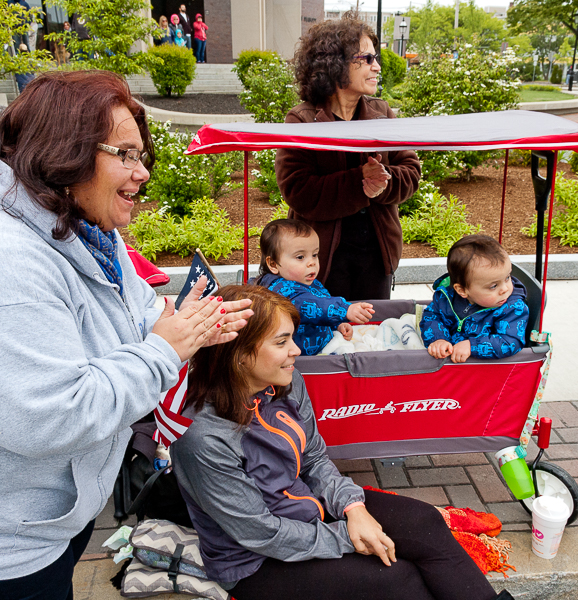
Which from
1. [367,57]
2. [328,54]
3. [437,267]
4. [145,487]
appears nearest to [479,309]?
[367,57]

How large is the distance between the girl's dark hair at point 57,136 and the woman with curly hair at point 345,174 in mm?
1670

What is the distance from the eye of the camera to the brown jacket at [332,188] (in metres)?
2.96

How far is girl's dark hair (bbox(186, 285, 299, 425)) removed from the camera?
1.95m

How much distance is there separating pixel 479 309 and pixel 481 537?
1.05 m

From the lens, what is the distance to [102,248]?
147cm

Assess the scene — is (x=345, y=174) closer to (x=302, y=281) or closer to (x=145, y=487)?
(x=302, y=281)

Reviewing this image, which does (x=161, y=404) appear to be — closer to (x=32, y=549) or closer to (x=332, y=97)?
(x=32, y=549)

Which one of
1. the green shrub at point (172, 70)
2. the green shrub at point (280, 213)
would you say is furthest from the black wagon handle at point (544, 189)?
the green shrub at point (172, 70)

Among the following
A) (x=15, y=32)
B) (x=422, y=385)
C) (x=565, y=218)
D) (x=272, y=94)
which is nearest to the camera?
(x=422, y=385)

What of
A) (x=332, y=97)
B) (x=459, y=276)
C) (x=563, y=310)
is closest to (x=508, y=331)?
(x=459, y=276)

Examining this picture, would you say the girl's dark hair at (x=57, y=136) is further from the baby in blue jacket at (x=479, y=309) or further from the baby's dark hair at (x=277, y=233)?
the baby in blue jacket at (x=479, y=309)

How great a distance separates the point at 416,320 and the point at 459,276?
1.77ft

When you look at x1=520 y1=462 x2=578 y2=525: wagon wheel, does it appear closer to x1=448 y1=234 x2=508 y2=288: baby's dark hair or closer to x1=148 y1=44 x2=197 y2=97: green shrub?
x1=448 y1=234 x2=508 y2=288: baby's dark hair

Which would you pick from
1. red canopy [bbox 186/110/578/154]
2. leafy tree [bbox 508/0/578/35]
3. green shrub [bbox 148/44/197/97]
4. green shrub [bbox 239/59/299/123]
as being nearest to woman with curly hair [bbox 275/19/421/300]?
red canopy [bbox 186/110/578/154]
